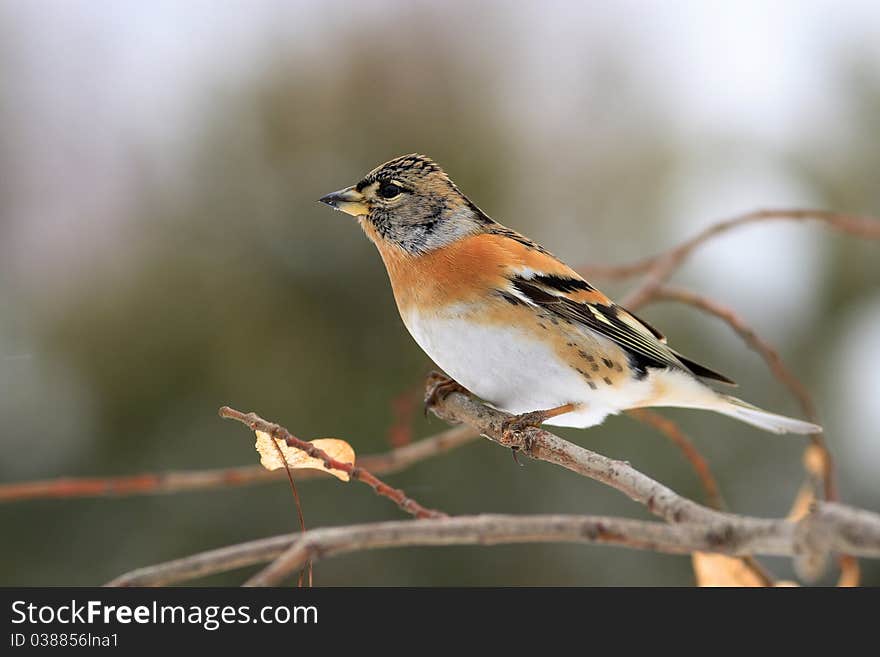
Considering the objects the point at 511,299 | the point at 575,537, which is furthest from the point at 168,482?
the point at 575,537

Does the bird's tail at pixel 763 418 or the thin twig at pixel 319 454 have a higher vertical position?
the thin twig at pixel 319 454

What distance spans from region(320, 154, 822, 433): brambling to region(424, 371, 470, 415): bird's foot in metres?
0.02

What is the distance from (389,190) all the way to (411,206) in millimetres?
35

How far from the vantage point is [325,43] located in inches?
71.8

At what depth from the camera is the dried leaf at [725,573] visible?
2.70 feet

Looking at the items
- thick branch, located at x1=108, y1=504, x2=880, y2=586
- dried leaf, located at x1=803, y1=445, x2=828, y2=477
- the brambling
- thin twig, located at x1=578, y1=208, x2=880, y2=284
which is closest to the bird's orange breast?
the brambling

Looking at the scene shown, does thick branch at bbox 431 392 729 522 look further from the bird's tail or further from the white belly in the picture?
the bird's tail

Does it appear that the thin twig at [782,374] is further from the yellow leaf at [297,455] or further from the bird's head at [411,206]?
the yellow leaf at [297,455]

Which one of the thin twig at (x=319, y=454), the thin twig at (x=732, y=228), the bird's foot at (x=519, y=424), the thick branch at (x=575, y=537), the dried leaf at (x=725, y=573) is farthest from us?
the thin twig at (x=732, y=228)

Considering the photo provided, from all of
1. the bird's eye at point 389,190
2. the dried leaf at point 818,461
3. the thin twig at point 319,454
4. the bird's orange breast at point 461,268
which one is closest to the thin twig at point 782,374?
the dried leaf at point 818,461

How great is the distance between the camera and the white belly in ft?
2.83

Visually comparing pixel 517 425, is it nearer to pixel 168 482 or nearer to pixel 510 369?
pixel 510 369

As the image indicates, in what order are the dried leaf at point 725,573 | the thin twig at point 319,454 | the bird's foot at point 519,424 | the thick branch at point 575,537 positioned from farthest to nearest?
the dried leaf at point 725,573, the bird's foot at point 519,424, the thin twig at point 319,454, the thick branch at point 575,537
